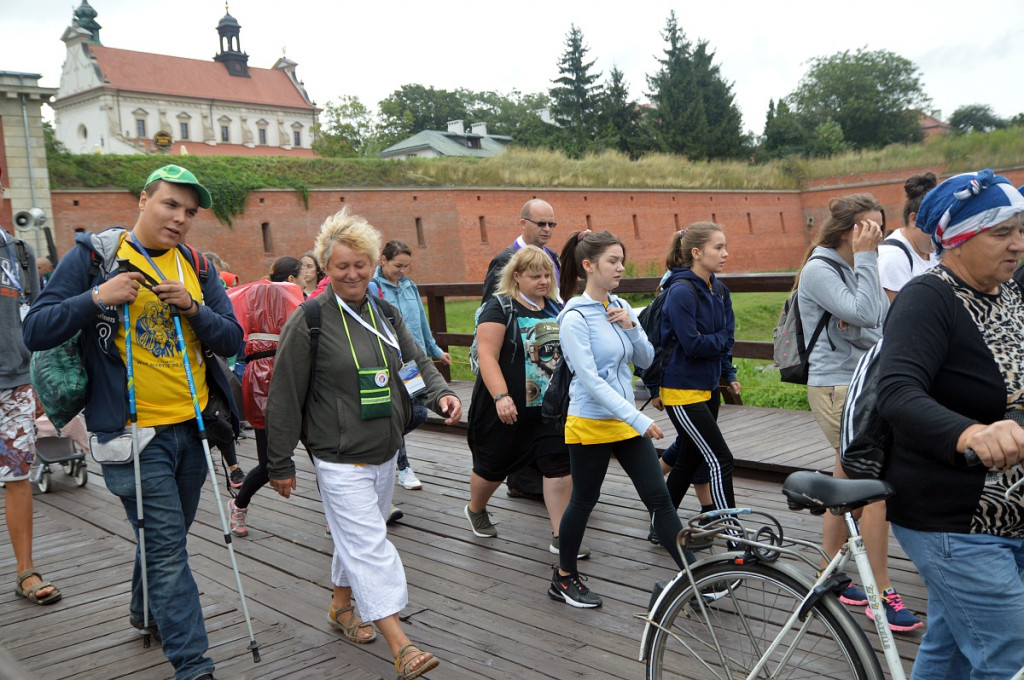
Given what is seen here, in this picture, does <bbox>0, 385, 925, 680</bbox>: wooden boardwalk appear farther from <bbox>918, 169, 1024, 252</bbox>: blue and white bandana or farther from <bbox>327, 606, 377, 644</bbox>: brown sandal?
<bbox>918, 169, 1024, 252</bbox>: blue and white bandana

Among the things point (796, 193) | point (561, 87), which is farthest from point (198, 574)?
point (561, 87)

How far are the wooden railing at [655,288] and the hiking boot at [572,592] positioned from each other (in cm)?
291

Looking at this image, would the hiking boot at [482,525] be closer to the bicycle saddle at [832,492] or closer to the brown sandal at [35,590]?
the brown sandal at [35,590]

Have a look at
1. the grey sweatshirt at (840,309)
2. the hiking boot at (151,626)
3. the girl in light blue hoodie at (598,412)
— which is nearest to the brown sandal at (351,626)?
the hiking boot at (151,626)

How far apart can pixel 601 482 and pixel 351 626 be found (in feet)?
4.13

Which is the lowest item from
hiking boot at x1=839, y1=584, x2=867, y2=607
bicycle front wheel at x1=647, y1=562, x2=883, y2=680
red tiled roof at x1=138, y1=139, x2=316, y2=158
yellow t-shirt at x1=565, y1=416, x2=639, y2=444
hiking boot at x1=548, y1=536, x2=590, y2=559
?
hiking boot at x1=548, y1=536, x2=590, y2=559

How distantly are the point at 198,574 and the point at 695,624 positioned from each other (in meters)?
3.20

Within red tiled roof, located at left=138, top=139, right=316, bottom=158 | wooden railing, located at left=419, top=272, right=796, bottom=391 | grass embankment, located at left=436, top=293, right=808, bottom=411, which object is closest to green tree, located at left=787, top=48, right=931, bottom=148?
red tiled roof, located at left=138, top=139, right=316, bottom=158

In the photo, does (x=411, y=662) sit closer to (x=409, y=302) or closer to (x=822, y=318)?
(x=822, y=318)

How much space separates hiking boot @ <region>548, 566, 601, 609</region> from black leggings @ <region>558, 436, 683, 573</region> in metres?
0.05

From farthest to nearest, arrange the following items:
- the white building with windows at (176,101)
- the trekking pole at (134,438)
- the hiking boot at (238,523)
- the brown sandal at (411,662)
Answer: the white building with windows at (176,101), the hiking boot at (238,523), the trekking pole at (134,438), the brown sandal at (411,662)

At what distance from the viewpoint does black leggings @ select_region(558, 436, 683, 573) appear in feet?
12.8

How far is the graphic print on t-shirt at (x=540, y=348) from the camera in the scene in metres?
4.62

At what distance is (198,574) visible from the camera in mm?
4867
